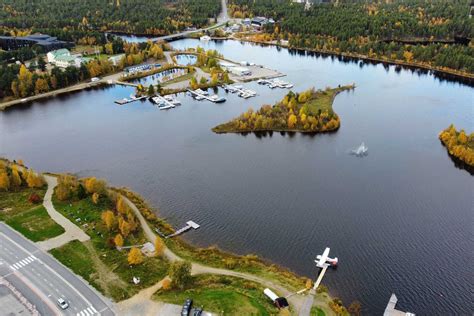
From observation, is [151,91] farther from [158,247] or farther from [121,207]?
[158,247]

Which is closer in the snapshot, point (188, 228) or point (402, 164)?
point (188, 228)

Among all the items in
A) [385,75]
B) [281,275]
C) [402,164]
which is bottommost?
[281,275]

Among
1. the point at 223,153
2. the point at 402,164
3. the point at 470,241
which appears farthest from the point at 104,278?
the point at 402,164

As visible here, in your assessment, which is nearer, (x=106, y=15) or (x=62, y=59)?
(x=62, y=59)

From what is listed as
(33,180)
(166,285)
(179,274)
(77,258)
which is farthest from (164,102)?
(179,274)

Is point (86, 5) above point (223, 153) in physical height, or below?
above

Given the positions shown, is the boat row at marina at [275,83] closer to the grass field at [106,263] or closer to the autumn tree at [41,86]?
the autumn tree at [41,86]

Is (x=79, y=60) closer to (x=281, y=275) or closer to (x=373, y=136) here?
(x=373, y=136)
